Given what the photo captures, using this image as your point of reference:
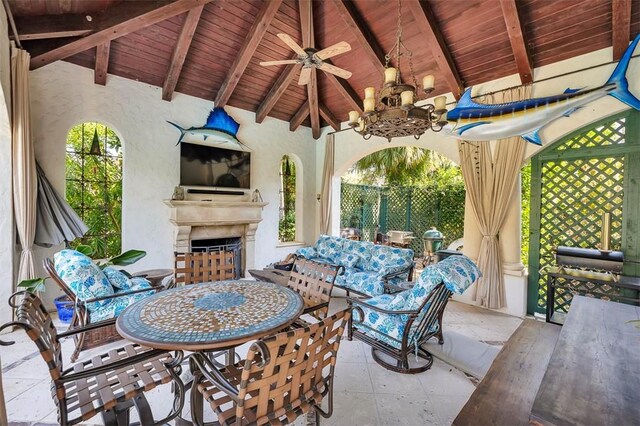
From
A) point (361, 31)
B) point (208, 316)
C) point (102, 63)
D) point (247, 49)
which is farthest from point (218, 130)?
point (208, 316)

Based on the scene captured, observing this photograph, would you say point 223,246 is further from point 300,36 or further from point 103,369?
point 103,369

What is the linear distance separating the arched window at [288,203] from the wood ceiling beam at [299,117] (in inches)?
34.5

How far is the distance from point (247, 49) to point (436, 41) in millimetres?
2510

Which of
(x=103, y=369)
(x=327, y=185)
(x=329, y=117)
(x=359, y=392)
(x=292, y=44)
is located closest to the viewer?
(x=103, y=369)

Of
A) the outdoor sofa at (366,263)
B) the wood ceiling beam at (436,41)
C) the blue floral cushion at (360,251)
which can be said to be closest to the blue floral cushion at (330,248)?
the outdoor sofa at (366,263)

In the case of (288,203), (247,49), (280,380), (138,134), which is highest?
(247,49)

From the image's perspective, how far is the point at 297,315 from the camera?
1732 mm

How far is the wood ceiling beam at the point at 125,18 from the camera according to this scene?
3086 mm

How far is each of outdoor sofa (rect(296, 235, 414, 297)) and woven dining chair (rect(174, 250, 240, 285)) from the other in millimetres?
1729

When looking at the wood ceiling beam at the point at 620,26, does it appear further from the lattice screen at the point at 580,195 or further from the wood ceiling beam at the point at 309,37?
the wood ceiling beam at the point at 309,37

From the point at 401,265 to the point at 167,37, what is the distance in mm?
4430

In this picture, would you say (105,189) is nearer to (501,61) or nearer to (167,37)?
(167,37)

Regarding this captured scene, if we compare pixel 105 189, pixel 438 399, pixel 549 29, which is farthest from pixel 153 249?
pixel 549 29

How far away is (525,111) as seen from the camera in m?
3.43
